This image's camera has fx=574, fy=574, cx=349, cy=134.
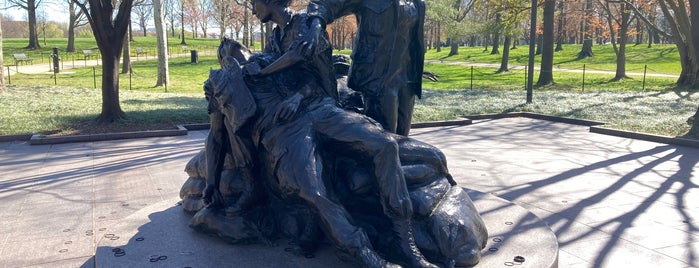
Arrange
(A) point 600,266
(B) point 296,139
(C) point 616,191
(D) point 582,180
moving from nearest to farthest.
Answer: (B) point 296,139, (A) point 600,266, (C) point 616,191, (D) point 582,180

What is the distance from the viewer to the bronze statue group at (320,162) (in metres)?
3.53

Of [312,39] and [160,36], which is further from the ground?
[160,36]

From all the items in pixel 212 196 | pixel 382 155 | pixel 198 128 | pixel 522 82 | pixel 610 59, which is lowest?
pixel 198 128

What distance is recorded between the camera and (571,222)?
5516 mm

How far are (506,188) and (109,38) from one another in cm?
873

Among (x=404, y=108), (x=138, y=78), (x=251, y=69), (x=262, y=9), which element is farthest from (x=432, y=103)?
(x=138, y=78)

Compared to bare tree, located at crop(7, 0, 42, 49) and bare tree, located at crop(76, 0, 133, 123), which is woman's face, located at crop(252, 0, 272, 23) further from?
bare tree, located at crop(7, 0, 42, 49)

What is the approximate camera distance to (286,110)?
12.5ft

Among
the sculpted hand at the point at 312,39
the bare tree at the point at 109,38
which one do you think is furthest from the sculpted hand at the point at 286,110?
the bare tree at the point at 109,38

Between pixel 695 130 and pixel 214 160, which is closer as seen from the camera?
pixel 214 160

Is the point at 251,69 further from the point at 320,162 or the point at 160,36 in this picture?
the point at 160,36

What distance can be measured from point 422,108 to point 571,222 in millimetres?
9004

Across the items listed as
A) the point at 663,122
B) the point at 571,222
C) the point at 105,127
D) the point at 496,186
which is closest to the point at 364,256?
the point at 571,222

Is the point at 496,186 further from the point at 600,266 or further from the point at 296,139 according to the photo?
the point at 296,139
